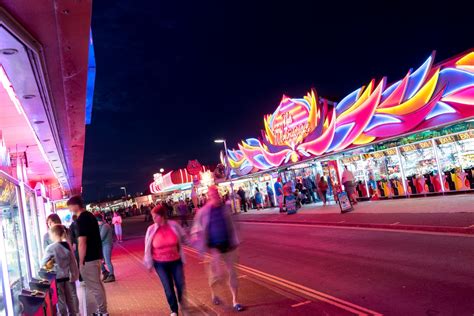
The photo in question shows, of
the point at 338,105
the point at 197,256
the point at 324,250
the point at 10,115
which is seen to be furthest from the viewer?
the point at 338,105

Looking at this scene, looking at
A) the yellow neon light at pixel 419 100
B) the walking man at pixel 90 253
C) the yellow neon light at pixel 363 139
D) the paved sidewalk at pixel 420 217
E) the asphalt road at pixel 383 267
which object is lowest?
the asphalt road at pixel 383 267

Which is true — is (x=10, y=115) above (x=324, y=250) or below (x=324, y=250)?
above

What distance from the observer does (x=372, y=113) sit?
63.8 ft

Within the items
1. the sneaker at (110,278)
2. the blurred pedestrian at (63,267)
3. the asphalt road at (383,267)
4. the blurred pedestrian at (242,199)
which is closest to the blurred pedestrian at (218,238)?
the asphalt road at (383,267)

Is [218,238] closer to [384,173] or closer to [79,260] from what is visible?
[79,260]

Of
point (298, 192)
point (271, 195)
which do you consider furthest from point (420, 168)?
point (271, 195)

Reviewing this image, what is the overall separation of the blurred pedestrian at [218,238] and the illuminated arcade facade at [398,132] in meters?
11.8

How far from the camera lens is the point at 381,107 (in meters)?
19.2

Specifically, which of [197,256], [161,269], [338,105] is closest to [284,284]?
[161,269]

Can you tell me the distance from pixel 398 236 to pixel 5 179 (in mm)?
9046

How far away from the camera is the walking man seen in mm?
6918

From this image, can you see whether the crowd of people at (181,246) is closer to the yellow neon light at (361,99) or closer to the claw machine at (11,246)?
the claw machine at (11,246)

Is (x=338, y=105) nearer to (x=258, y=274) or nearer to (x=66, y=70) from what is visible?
(x=258, y=274)

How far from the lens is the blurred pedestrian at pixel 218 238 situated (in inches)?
274
